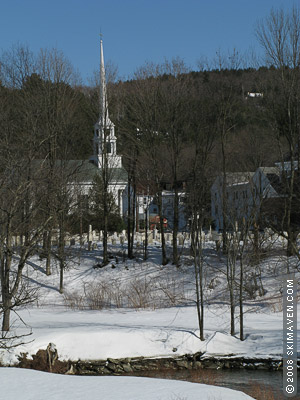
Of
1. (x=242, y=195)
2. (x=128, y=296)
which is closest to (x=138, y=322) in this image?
(x=128, y=296)

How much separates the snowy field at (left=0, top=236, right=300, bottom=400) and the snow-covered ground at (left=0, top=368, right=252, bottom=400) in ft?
0.08

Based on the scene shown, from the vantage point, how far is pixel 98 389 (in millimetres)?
14547

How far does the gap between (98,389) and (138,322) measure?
6909 millimetres

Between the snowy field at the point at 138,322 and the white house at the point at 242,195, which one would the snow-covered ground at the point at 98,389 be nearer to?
the snowy field at the point at 138,322

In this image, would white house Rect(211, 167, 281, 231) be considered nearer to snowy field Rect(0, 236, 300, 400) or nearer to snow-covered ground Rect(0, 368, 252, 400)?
snowy field Rect(0, 236, 300, 400)

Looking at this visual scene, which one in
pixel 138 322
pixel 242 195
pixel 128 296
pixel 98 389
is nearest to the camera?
pixel 98 389

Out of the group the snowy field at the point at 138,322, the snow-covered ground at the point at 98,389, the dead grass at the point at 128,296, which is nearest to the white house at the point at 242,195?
the snowy field at the point at 138,322

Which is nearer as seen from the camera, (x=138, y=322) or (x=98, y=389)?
(x=98, y=389)

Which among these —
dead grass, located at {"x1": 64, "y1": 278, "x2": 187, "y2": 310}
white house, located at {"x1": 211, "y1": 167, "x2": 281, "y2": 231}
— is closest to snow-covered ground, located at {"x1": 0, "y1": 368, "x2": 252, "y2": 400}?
white house, located at {"x1": 211, "y1": 167, "x2": 281, "y2": 231}

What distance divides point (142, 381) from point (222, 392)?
2101mm

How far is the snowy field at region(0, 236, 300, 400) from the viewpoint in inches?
597

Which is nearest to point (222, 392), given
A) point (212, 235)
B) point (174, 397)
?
point (174, 397)

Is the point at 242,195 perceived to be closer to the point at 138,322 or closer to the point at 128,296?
the point at 128,296

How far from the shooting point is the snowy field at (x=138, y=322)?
15156mm
